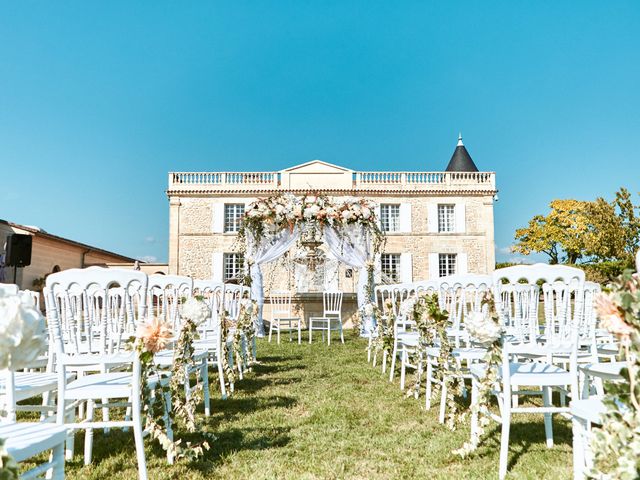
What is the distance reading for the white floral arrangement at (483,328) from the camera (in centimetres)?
236

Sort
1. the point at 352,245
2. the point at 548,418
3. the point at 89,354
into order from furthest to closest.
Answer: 1. the point at 352,245
2. the point at 548,418
3. the point at 89,354

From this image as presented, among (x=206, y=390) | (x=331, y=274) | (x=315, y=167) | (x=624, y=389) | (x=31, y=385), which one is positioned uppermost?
(x=315, y=167)

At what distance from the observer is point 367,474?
2406mm

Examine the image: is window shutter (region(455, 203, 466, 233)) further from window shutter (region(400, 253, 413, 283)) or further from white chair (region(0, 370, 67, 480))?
white chair (region(0, 370, 67, 480))

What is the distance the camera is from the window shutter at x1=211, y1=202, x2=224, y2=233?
19125mm

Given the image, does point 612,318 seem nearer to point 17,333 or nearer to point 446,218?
point 17,333

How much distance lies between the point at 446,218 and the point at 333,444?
57.9 feet

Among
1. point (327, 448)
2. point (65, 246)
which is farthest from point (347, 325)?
point (65, 246)

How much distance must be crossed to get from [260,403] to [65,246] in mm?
17736

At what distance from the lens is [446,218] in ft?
64.5

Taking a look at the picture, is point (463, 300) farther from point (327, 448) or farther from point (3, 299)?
point (3, 299)

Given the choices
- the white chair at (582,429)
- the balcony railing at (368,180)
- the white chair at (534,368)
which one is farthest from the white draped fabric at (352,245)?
the balcony railing at (368,180)

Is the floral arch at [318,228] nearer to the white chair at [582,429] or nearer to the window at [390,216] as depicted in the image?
the white chair at [582,429]

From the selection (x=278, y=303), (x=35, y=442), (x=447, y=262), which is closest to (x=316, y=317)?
(x=278, y=303)
